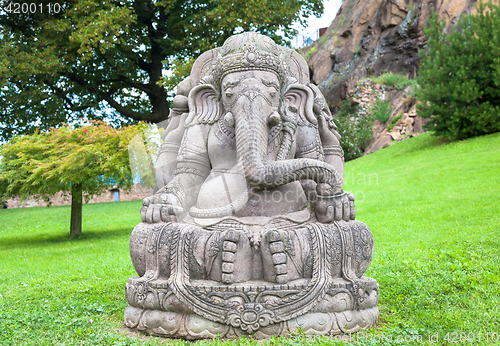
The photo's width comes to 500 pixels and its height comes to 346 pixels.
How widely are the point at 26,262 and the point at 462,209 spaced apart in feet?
25.9

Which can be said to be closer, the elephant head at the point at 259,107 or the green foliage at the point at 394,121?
the elephant head at the point at 259,107

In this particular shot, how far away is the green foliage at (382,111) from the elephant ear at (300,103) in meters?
18.9

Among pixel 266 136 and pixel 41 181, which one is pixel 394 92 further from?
pixel 266 136

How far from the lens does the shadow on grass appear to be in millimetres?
9328

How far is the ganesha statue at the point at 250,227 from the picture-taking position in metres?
2.79

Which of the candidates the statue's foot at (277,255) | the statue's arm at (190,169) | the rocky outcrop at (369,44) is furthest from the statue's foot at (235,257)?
the rocky outcrop at (369,44)

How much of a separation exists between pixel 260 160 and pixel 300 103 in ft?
2.74

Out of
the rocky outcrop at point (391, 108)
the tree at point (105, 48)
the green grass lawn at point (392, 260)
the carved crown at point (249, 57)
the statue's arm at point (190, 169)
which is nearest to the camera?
the green grass lawn at point (392, 260)

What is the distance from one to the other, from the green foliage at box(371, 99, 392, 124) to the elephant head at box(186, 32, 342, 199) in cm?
1890

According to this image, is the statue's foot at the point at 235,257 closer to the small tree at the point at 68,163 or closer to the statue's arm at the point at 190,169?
the statue's arm at the point at 190,169

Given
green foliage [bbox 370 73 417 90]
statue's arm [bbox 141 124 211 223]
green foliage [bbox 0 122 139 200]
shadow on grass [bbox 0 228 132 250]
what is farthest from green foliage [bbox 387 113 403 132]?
statue's arm [bbox 141 124 211 223]

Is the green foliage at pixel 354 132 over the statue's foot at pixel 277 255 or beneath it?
over

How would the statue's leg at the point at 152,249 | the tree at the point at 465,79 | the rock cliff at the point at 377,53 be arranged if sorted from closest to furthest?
1. the statue's leg at the point at 152,249
2. the tree at the point at 465,79
3. the rock cliff at the point at 377,53

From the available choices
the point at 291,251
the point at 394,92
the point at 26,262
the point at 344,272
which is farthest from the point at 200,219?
the point at 394,92
